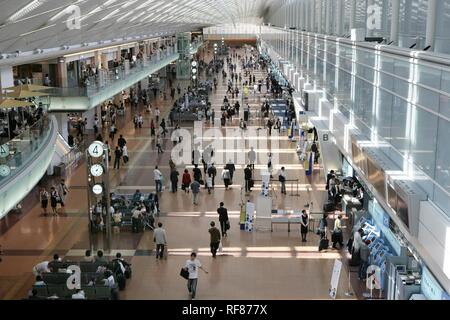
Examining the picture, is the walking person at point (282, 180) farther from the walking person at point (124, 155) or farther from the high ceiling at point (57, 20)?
the high ceiling at point (57, 20)

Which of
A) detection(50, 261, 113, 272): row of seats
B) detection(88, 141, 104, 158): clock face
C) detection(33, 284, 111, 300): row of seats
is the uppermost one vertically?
detection(88, 141, 104, 158): clock face

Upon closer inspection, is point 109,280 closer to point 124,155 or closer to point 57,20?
point 57,20

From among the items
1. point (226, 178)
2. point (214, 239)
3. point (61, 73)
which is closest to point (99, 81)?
point (61, 73)

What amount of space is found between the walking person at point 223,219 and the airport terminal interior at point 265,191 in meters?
0.05

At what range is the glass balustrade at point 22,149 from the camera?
11.9 meters

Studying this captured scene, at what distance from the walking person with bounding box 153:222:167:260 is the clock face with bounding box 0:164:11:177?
3.63 metres

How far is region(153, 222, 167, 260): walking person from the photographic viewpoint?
13.9m

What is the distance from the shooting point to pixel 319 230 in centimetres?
1544

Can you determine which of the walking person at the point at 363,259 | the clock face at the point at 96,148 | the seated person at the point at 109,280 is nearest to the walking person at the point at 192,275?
the seated person at the point at 109,280

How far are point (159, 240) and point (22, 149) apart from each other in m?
3.75

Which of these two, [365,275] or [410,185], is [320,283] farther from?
[410,185]

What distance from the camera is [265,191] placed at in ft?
65.0

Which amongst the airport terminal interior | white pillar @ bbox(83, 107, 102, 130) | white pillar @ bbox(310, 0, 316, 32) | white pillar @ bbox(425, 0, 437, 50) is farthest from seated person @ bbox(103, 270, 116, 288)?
white pillar @ bbox(83, 107, 102, 130)

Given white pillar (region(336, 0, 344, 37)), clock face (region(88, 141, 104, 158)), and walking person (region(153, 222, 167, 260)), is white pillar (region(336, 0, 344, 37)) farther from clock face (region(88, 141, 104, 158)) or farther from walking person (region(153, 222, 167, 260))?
walking person (region(153, 222, 167, 260))
